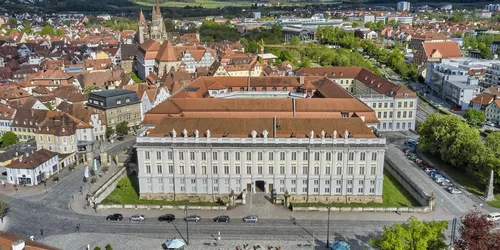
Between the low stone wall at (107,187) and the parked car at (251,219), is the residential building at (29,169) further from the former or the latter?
the parked car at (251,219)

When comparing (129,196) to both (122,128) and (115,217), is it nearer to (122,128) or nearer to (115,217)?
(115,217)

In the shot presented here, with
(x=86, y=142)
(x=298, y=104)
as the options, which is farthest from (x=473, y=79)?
(x=86, y=142)

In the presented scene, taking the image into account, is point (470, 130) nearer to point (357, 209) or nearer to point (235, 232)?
point (357, 209)

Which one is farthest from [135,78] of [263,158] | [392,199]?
[392,199]

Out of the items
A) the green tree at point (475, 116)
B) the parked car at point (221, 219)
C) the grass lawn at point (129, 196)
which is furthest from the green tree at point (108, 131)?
the green tree at point (475, 116)

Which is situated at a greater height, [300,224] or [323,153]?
[323,153]

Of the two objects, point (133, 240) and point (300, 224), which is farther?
point (300, 224)
